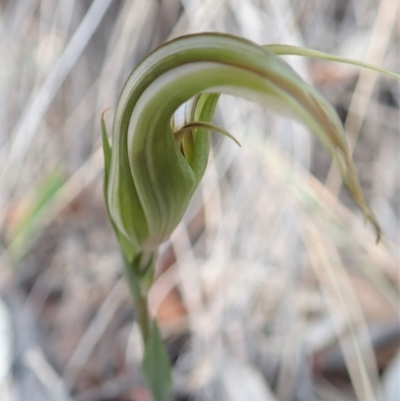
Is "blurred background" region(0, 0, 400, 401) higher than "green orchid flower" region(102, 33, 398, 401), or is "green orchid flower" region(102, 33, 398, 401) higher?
"green orchid flower" region(102, 33, 398, 401)

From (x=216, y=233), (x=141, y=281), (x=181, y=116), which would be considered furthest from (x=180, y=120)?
(x=216, y=233)

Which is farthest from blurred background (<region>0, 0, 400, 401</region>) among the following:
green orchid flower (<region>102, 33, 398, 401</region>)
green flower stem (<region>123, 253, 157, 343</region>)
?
green orchid flower (<region>102, 33, 398, 401</region>)

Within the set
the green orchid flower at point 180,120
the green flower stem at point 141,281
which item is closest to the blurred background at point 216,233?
the green flower stem at point 141,281

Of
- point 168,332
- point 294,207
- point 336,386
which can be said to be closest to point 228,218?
point 294,207

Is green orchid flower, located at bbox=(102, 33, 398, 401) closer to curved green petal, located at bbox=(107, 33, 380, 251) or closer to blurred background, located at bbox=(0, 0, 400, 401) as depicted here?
curved green petal, located at bbox=(107, 33, 380, 251)

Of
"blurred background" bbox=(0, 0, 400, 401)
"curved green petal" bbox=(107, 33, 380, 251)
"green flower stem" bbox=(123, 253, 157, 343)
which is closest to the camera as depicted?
"curved green petal" bbox=(107, 33, 380, 251)

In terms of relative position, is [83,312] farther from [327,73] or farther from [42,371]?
[327,73]

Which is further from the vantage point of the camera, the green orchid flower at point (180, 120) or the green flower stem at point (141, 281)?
the green flower stem at point (141, 281)

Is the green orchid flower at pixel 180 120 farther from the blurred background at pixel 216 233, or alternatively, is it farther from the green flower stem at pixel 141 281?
the blurred background at pixel 216 233
